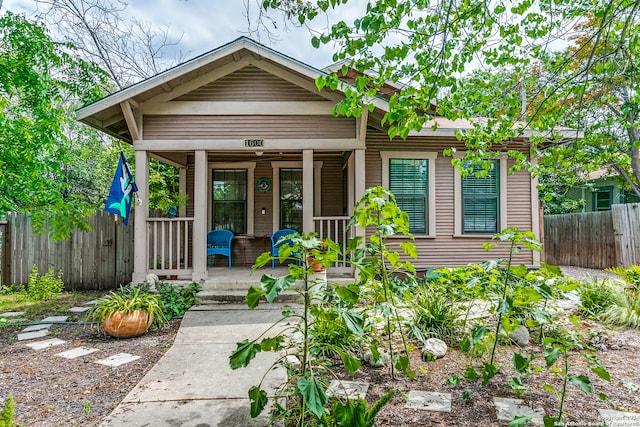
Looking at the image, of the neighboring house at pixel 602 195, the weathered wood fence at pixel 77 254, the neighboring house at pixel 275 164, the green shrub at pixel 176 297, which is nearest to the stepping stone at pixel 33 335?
the green shrub at pixel 176 297

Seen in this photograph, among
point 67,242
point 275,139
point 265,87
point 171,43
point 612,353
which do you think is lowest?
point 612,353

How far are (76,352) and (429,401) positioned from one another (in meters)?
3.69

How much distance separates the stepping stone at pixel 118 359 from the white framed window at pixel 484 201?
20.1 feet

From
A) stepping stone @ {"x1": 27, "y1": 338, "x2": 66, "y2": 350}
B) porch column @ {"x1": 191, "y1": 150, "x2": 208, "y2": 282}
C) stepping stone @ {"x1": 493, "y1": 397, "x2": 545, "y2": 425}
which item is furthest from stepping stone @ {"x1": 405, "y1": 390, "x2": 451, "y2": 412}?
porch column @ {"x1": 191, "y1": 150, "x2": 208, "y2": 282}

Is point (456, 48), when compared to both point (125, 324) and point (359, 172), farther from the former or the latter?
point (125, 324)

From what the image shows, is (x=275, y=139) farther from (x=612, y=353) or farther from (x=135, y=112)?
(x=612, y=353)

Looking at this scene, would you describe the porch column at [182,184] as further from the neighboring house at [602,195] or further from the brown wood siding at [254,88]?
the neighboring house at [602,195]

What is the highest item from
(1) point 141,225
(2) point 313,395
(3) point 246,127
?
(3) point 246,127

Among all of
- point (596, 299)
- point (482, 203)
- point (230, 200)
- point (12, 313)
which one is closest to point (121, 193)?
point (12, 313)

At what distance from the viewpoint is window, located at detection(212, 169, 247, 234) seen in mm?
8484

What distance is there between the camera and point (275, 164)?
8.44 meters

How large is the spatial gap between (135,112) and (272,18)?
3624mm

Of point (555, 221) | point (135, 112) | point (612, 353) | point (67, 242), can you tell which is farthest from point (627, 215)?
point (67, 242)

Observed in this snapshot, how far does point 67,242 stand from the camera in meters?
7.28
